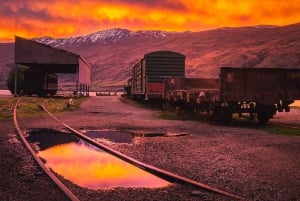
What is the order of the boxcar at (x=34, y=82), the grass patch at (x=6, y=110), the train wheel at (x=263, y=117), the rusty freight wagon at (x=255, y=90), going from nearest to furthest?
1. the rusty freight wagon at (x=255, y=90)
2. the train wheel at (x=263, y=117)
3. the grass patch at (x=6, y=110)
4. the boxcar at (x=34, y=82)

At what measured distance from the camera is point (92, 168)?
715 cm

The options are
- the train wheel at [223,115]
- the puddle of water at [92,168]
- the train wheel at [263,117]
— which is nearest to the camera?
the puddle of water at [92,168]

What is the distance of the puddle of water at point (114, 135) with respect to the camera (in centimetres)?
1120

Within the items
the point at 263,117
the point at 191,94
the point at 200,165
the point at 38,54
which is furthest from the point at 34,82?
the point at 200,165

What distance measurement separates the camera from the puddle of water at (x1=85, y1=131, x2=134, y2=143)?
1120 cm

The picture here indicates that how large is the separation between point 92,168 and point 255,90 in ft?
31.4

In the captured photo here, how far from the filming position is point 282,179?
6.33m

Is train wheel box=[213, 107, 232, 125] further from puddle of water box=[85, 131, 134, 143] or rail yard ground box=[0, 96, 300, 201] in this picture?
puddle of water box=[85, 131, 134, 143]

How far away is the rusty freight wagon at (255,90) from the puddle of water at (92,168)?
663cm

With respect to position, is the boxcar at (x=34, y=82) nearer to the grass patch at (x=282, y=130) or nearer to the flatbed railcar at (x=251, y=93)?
the flatbed railcar at (x=251, y=93)

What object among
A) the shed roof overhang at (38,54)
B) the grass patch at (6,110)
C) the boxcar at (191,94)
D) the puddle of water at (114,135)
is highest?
the shed roof overhang at (38,54)

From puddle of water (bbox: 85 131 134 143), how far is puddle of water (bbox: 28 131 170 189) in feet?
4.23

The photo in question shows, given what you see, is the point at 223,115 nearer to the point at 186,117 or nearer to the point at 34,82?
the point at 186,117

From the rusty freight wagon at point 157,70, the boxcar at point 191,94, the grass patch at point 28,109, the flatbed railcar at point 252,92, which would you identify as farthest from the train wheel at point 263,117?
the rusty freight wagon at point 157,70
